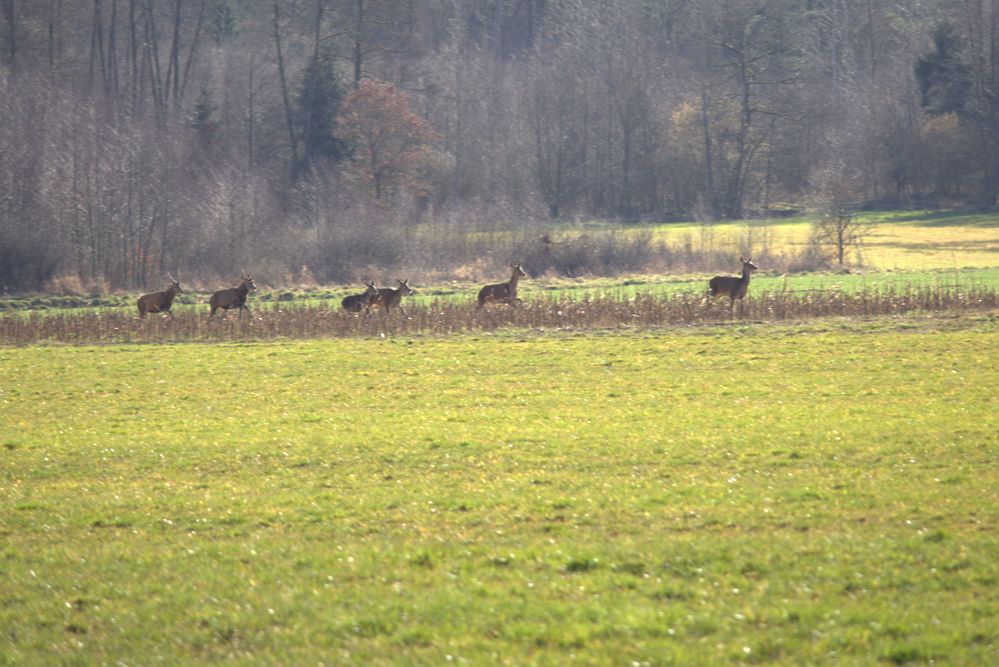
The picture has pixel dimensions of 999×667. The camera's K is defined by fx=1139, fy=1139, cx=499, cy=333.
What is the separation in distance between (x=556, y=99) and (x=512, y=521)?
61.2 m

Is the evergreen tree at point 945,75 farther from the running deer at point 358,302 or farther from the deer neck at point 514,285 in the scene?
the running deer at point 358,302

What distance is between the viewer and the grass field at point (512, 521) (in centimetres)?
651

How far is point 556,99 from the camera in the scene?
68.1 meters

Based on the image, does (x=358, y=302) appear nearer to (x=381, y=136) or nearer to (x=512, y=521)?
(x=512, y=521)

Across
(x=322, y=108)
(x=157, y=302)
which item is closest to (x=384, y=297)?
(x=157, y=302)

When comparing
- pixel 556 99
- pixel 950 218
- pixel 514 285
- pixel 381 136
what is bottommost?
pixel 514 285

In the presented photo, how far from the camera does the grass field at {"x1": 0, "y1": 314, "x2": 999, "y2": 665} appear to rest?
21.4 feet

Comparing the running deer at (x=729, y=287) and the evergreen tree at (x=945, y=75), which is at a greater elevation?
the evergreen tree at (x=945, y=75)

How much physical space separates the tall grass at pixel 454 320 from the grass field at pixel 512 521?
28.6 feet

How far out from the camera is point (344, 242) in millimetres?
45719

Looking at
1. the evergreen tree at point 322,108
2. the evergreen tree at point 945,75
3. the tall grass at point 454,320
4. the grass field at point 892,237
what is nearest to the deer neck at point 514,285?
the tall grass at point 454,320

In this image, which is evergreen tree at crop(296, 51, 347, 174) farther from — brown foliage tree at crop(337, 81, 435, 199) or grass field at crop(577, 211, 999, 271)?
grass field at crop(577, 211, 999, 271)

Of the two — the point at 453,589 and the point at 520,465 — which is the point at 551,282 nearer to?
the point at 520,465

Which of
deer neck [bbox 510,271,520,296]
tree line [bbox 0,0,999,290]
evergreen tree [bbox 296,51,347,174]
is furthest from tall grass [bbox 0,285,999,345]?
evergreen tree [bbox 296,51,347,174]
